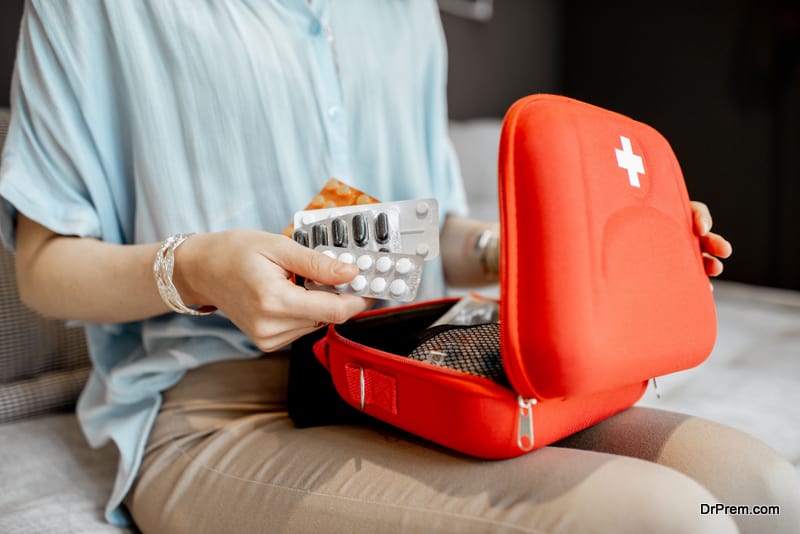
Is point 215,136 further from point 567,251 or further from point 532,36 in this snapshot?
point 532,36

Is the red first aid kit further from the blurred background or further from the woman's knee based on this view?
the blurred background

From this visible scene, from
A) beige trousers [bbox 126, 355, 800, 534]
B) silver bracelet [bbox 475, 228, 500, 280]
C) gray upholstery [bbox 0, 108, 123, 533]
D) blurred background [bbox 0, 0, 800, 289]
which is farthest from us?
blurred background [bbox 0, 0, 800, 289]

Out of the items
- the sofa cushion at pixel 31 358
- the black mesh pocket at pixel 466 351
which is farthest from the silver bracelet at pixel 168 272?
the sofa cushion at pixel 31 358

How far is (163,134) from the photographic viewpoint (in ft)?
2.01

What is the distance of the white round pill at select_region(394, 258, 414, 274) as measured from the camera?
0.48 metres

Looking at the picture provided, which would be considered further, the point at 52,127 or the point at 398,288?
the point at 52,127

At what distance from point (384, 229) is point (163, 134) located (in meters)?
0.26

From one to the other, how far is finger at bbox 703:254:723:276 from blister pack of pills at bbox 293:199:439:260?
10.7 inches

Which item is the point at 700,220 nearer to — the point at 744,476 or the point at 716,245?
the point at 716,245

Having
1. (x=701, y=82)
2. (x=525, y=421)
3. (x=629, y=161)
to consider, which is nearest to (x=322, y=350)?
(x=525, y=421)

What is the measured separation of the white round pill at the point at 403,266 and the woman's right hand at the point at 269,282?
32 mm

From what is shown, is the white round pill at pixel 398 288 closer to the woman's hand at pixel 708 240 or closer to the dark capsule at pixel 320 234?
the dark capsule at pixel 320 234

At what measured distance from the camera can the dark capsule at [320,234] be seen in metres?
0.52

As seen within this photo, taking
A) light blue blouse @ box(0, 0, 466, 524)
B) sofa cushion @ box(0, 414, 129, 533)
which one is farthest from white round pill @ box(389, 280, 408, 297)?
sofa cushion @ box(0, 414, 129, 533)
